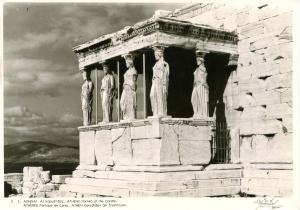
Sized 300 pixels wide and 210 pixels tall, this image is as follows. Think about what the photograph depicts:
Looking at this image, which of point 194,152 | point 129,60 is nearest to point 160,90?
point 129,60

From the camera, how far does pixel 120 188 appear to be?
11.3m

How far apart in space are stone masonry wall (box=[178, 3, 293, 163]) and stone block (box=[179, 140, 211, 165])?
104 cm

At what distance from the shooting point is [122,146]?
12.3 meters

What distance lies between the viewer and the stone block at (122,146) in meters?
12.1

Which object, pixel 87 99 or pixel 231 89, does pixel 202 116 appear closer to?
pixel 231 89

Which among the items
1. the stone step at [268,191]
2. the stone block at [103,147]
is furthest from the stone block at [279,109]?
the stone block at [103,147]

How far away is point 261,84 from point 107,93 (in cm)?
351

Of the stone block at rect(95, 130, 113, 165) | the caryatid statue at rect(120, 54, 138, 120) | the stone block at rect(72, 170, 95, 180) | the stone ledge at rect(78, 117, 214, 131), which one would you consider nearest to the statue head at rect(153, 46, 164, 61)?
the caryatid statue at rect(120, 54, 138, 120)

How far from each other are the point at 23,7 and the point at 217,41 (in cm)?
420

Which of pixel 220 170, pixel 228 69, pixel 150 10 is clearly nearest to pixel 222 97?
pixel 228 69

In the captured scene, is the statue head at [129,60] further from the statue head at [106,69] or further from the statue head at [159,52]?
the statue head at [106,69]

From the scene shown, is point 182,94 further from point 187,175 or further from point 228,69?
point 187,175

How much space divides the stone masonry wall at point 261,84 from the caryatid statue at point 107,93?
103 inches

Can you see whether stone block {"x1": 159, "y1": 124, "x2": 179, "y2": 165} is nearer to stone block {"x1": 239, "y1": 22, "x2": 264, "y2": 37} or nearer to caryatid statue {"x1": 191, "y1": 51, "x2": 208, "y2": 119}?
caryatid statue {"x1": 191, "y1": 51, "x2": 208, "y2": 119}
